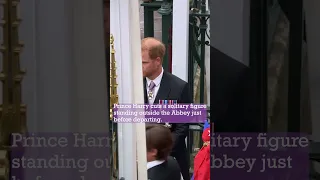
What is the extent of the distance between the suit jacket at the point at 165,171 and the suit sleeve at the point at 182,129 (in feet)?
0.70

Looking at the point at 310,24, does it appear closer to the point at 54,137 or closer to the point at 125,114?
the point at 125,114

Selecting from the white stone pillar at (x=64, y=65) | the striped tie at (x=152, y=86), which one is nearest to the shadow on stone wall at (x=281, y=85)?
the white stone pillar at (x=64, y=65)

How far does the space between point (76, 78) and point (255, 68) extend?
47cm

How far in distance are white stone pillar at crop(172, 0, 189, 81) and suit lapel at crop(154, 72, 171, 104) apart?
31 cm

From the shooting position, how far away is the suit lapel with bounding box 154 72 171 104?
6.77 ft

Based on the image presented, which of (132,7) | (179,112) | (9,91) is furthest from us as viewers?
(179,112)

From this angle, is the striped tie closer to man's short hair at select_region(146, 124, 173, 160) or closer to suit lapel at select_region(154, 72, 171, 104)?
suit lapel at select_region(154, 72, 171, 104)

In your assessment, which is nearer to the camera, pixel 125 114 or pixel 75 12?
pixel 75 12

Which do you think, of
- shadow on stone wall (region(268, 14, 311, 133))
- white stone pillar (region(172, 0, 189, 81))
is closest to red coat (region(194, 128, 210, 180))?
shadow on stone wall (region(268, 14, 311, 133))

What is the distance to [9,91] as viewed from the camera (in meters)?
1.29

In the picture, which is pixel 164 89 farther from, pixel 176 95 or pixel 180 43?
pixel 180 43

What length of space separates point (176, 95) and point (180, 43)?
0.45m

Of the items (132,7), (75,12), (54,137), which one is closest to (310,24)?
(132,7)
